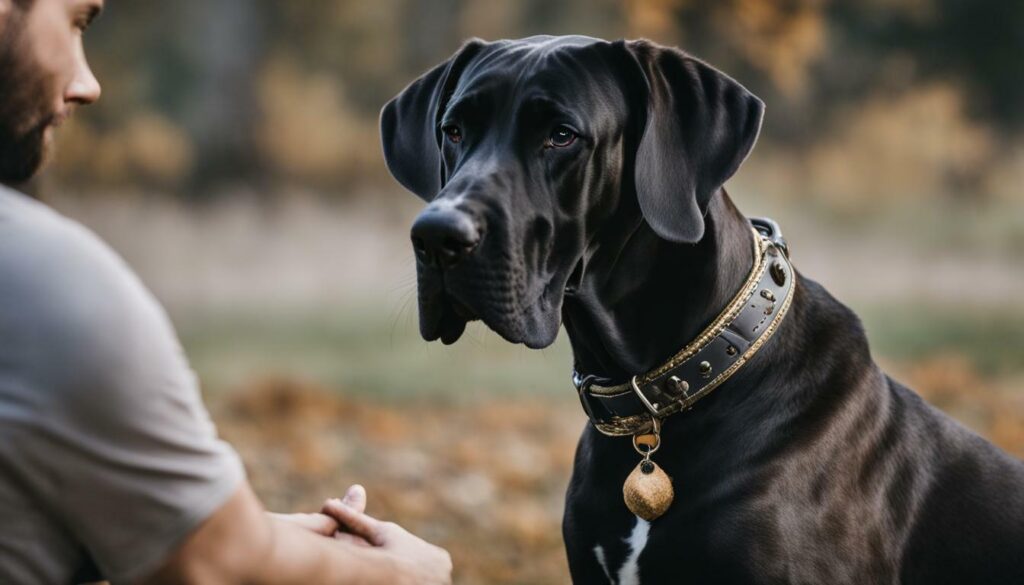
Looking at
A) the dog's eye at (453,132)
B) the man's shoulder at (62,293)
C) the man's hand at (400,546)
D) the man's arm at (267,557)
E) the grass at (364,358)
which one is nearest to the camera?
the man's shoulder at (62,293)

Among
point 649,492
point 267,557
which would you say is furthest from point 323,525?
point 649,492

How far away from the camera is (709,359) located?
2436 millimetres

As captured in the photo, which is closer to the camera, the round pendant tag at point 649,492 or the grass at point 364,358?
the round pendant tag at point 649,492

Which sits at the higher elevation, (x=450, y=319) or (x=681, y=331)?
(x=681, y=331)

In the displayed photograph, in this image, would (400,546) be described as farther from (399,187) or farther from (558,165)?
(399,187)

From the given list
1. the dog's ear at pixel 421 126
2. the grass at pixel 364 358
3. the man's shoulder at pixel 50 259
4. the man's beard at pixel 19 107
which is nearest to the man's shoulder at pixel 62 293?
the man's shoulder at pixel 50 259

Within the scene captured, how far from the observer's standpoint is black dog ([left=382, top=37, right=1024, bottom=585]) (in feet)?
7.70

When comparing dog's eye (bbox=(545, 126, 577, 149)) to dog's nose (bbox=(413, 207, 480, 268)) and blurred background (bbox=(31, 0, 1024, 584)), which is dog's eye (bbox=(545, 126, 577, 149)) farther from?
blurred background (bbox=(31, 0, 1024, 584))

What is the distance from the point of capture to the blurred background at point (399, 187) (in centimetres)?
772

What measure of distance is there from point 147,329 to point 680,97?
148cm

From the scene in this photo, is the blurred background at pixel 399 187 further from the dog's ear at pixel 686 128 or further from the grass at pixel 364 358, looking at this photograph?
the dog's ear at pixel 686 128

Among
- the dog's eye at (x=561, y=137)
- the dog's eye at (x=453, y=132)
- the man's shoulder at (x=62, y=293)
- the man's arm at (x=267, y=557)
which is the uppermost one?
the dog's eye at (x=561, y=137)

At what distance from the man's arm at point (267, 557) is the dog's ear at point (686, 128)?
94cm

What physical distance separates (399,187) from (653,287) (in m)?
5.77
